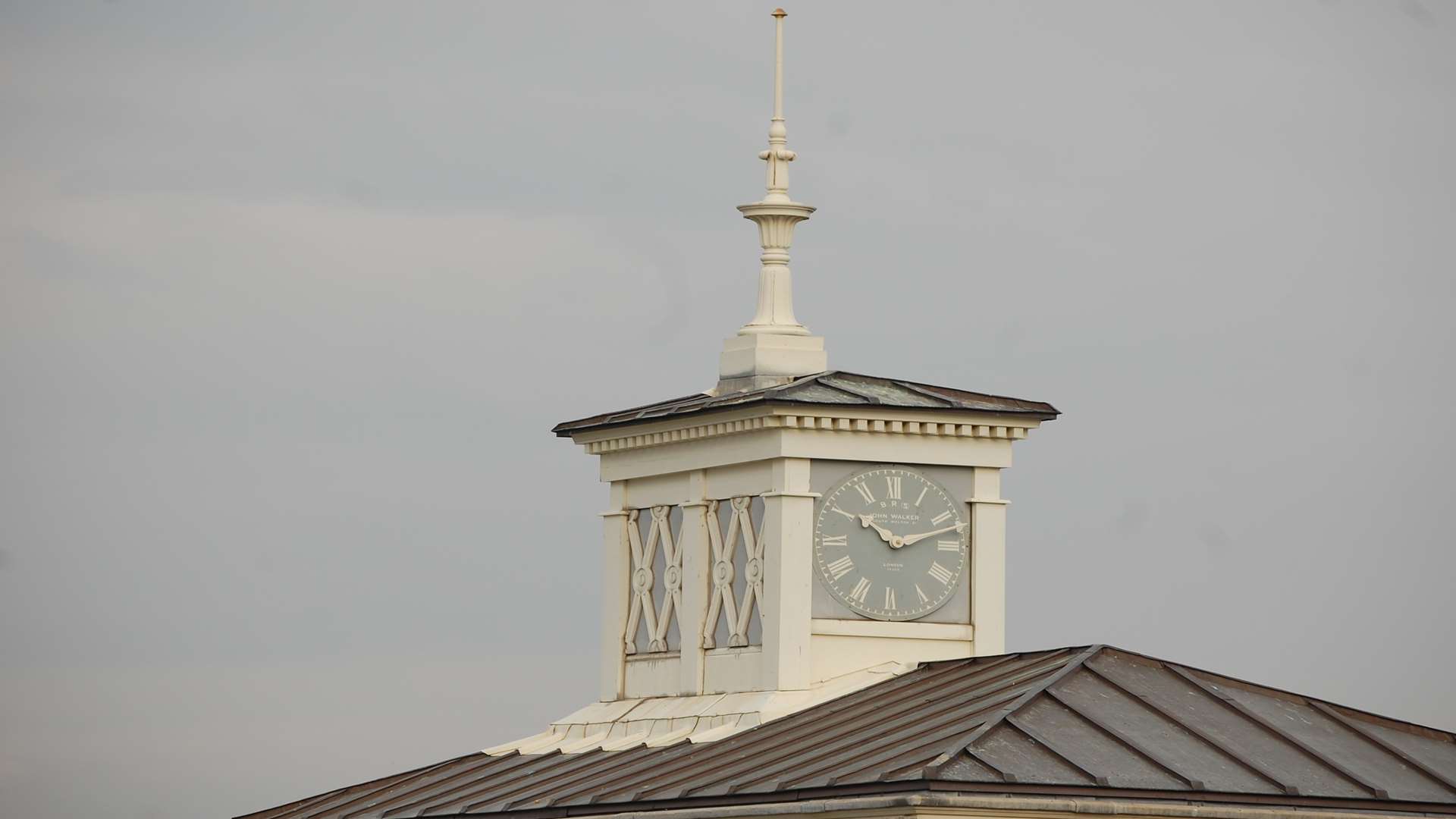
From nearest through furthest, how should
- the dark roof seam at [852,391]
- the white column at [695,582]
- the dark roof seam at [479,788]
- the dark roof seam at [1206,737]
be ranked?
the dark roof seam at [1206,737]
the dark roof seam at [852,391]
the dark roof seam at [479,788]
the white column at [695,582]

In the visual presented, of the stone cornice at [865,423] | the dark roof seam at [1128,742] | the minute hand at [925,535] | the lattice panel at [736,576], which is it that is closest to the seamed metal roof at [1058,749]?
the dark roof seam at [1128,742]

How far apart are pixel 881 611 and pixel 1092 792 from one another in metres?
9.61

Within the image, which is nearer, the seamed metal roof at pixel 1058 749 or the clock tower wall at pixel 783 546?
the seamed metal roof at pixel 1058 749

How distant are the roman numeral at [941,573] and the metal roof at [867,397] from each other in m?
2.13

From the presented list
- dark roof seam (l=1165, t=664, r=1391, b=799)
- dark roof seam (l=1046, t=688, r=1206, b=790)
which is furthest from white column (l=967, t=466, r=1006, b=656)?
dark roof seam (l=1046, t=688, r=1206, b=790)

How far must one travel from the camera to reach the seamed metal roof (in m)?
33.0

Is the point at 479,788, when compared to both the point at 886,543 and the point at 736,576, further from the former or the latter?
the point at 886,543

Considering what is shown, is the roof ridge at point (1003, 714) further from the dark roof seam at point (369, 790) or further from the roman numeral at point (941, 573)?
the dark roof seam at point (369, 790)

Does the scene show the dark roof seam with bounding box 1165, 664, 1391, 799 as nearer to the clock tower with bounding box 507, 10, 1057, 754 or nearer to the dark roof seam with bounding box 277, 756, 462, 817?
the clock tower with bounding box 507, 10, 1057, 754

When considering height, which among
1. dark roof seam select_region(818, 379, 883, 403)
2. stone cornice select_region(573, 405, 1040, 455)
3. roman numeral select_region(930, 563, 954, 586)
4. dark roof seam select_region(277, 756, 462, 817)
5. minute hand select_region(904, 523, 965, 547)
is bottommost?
dark roof seam select_region(277, 756, 462, 817)

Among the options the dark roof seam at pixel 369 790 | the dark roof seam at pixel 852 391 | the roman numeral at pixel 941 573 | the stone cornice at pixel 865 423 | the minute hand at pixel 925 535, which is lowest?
the dark roof seam at pixel 369 790

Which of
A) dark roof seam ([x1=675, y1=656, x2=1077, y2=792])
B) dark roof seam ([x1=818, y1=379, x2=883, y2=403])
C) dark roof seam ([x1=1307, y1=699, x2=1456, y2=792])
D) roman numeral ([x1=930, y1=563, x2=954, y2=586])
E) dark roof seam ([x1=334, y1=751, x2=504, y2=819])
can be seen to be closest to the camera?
dark roof seam ([x1=675, y1=656, x2=1077, y2=792])

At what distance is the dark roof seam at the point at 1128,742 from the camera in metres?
33.3

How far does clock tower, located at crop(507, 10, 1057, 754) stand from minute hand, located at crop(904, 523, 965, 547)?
0.07ft
